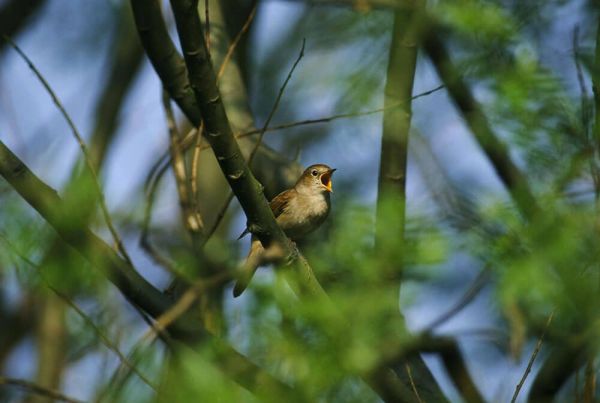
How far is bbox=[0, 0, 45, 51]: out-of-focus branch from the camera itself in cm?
805

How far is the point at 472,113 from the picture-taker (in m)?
5.35

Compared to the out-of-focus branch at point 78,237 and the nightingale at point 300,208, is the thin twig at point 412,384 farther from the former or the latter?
the nightingale at point 300,208

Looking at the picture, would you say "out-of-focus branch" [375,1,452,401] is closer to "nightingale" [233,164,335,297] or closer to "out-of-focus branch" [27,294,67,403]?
"nightingale" [233,164,335,297]

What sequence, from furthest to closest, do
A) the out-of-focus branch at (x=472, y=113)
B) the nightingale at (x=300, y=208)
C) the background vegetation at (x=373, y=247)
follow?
the nightingale at (x=300, y=208), the out-of-focus branch at (x=472, y=113), the background vegetation at (x=373, y=247)

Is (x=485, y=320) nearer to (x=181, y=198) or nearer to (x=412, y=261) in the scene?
(x=412, y=261)

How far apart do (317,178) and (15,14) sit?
10.8ft

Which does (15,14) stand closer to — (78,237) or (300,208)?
(300,208)

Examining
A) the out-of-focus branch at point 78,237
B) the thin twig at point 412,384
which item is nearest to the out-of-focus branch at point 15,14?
the out-of-focus branch at point 78,237

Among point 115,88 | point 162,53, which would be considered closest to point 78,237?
point 162,53

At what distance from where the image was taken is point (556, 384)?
446cm

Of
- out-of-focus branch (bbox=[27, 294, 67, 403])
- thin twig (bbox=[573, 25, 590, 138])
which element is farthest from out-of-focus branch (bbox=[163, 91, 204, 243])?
out-of-focus branch (bbox=[27, 294, 67, 403])

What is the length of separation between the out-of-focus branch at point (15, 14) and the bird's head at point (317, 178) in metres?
3.12

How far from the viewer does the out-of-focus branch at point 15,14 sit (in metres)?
8.05

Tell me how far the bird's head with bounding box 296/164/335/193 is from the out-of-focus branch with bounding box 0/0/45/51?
3.12 m
